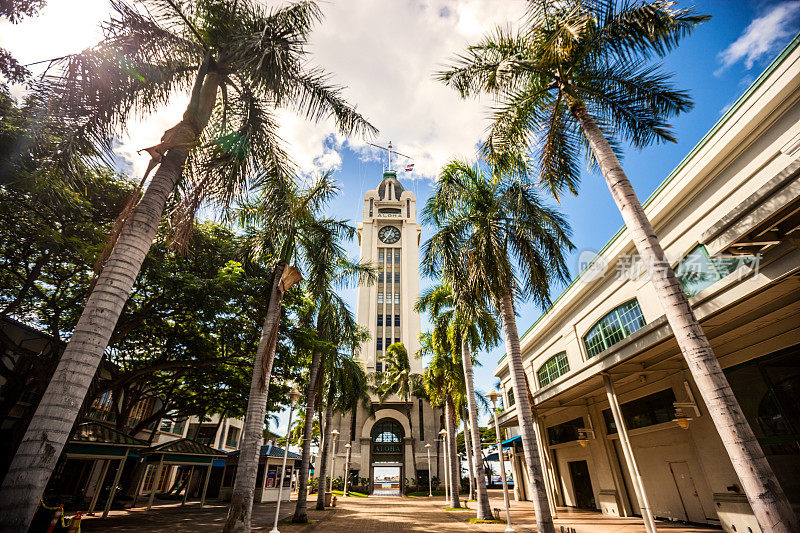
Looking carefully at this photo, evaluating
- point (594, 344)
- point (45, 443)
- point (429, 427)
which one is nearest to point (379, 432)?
point (429, 427)

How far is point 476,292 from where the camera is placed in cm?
1170

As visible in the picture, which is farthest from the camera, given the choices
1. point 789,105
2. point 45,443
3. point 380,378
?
point 380,378

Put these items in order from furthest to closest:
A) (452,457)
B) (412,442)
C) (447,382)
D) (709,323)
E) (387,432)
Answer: (387,432) < (412,442) < (447,382) < (452,457) < (709,323)

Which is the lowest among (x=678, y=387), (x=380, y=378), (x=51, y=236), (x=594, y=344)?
(x=678, y=387)

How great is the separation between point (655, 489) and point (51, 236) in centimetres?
2295

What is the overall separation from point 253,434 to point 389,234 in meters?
49.6

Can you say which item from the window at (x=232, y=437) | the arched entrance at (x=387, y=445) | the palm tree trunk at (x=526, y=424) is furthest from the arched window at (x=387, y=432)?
the palm tree trunk at (x=526, y=424)

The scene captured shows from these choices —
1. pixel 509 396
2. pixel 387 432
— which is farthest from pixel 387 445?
pixel 509 396

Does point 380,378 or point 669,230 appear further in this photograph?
point 380,378

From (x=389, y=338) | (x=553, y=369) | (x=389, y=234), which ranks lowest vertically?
(x=553, y=369)

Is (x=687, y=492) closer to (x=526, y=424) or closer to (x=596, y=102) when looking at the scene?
(x=526, y=424)

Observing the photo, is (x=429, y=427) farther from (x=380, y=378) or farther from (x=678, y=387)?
(x=678, y=387)

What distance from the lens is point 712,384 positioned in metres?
5.40

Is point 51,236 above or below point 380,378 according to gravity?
below
